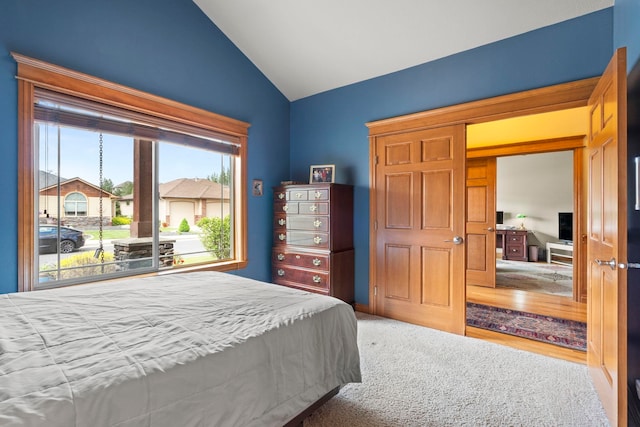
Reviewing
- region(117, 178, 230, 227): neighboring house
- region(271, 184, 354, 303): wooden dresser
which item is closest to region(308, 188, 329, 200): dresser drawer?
region(271, 184, 354, 303): wooden dresser

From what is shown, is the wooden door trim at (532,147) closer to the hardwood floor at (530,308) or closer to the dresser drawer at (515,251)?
the hardwood floor at (530,308)

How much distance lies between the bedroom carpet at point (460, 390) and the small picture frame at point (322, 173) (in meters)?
1.90


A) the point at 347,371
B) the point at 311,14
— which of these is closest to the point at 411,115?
the point at 311,14

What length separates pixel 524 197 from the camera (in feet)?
26.5

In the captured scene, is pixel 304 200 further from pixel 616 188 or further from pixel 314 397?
pixel 616 188

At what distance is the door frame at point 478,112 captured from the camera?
8.36 feet

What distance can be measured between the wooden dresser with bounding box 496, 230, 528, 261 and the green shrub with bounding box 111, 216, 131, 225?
7.70 metres

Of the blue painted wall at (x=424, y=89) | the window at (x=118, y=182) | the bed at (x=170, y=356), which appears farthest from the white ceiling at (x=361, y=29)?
the bed at (x=170, y=356)

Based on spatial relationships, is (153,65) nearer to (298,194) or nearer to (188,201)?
(188,201)

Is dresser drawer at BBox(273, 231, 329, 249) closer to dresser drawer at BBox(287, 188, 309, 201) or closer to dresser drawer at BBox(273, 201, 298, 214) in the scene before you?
dresser drawer at BBox(273, 201, 298, 214)

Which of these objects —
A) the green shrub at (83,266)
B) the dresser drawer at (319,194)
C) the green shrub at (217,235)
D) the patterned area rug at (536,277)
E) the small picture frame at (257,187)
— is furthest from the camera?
the patterned area rug at (536,277)

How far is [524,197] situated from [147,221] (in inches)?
338

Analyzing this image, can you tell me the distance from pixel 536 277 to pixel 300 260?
464cm

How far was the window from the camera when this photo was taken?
2.34 meters
